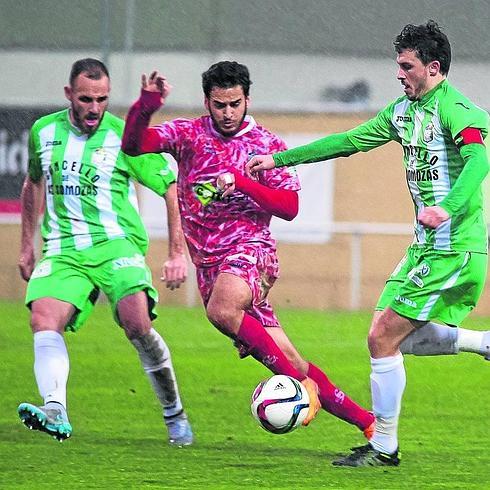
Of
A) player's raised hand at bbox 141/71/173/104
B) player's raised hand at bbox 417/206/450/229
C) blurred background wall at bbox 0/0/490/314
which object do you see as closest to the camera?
player's raised hand at bbox 417/206/450/229

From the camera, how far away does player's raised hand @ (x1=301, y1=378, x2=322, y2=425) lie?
668 cm

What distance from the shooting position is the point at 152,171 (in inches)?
297

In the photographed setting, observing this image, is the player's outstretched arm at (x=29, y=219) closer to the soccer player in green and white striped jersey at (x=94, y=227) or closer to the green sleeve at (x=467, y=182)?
the soccer player in green and white striped jersey at (x=94, y=227)

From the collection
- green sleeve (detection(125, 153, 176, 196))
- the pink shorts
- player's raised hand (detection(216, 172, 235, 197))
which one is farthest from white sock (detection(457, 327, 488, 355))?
green sleeve (detection(125, 153, 176, 196))

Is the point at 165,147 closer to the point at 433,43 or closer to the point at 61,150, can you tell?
the point at 61,150

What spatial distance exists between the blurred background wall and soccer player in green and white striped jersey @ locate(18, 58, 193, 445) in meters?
9.94

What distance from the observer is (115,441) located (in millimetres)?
7543

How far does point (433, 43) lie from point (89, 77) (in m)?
1.76

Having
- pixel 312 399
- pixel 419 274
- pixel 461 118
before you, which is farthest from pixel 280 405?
pixel 461 118

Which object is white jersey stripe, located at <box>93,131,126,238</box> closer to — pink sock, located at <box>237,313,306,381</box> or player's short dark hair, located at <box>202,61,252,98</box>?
player's short dark hair, located at <box>202,61,252,98</box>

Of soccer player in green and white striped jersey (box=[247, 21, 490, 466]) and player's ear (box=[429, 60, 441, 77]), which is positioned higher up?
player's ear (box=[429, 60, 441, 77])

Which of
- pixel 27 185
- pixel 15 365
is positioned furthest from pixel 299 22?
pixel 27 185

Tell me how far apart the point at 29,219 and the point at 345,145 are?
5.72 feet

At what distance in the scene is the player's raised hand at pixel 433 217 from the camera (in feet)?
19.7
